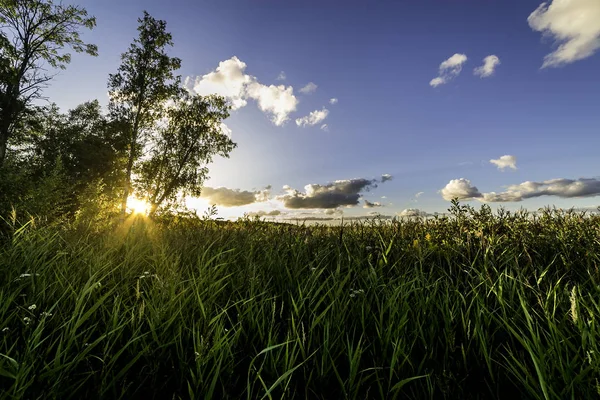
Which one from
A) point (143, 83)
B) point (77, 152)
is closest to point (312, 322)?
point (143, 83)

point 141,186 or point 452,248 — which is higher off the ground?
point 141,186

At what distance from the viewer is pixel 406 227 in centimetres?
645

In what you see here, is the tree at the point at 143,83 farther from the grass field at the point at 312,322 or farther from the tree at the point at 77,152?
the grass field at the point at 312,322

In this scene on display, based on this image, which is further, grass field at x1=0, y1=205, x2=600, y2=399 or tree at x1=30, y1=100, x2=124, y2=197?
tree at x1=30, y1=100, x2=124, y2=197

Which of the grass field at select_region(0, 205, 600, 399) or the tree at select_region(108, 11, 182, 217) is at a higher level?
the tree at select_region(108, 11, 182, 217)

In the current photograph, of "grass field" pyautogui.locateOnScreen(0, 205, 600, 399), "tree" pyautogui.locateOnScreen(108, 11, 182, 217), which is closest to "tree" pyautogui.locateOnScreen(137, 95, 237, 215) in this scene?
"tree" pyautogui.locateOnScreen(108, 11, 182, 217)

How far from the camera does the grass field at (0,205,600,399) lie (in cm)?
182

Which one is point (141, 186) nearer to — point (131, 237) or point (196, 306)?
point (131, 237)

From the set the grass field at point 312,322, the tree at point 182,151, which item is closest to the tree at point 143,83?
the tree at point 182,151

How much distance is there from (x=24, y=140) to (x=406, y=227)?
163ft

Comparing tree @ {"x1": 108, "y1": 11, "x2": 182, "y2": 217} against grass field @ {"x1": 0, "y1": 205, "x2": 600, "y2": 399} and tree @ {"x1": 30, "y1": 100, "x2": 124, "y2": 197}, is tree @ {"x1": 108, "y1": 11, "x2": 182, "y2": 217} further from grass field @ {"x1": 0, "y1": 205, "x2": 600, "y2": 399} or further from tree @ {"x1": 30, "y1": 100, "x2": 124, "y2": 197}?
grass field @ {"x1": 0, "y1": 205, "x2": 600, "y2": 399}

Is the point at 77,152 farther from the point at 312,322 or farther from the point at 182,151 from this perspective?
the point at 312,322

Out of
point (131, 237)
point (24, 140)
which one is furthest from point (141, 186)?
point (131, 237)

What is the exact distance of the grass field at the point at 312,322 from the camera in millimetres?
1816
